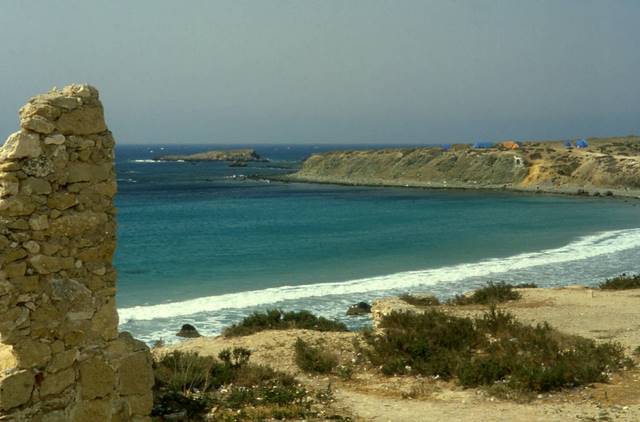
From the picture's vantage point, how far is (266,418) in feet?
26.7

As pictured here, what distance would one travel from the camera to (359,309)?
17.9 metres

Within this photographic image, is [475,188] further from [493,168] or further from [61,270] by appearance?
[61,270]

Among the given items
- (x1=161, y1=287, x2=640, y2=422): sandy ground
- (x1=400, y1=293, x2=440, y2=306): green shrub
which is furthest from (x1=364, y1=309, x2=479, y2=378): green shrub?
(x1=400, y1=293, x2=440, y2=306): green shrub

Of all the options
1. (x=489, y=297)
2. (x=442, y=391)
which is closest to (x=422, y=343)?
(x=442, y=391)

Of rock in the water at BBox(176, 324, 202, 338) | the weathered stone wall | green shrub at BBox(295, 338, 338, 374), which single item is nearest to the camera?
the weathered stone wall

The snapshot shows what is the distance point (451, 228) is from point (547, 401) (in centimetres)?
2950

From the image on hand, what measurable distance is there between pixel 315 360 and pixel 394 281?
1210 centimetres

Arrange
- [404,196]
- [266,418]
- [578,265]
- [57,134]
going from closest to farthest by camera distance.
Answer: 1. [57,134]
2. [266,418]
3. [578,265]
4. [404,196]

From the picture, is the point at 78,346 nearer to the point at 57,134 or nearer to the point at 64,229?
the point at 64,229

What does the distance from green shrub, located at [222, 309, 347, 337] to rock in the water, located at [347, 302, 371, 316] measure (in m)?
2.88

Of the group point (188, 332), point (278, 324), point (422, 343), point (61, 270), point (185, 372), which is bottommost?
point (188, 332)

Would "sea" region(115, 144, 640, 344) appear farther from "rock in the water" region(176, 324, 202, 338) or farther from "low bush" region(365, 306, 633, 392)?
"low bush" region(365, 306, 633, 392)

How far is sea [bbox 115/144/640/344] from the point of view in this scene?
774 inches

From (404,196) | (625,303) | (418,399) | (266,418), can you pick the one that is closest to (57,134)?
(266,418)
